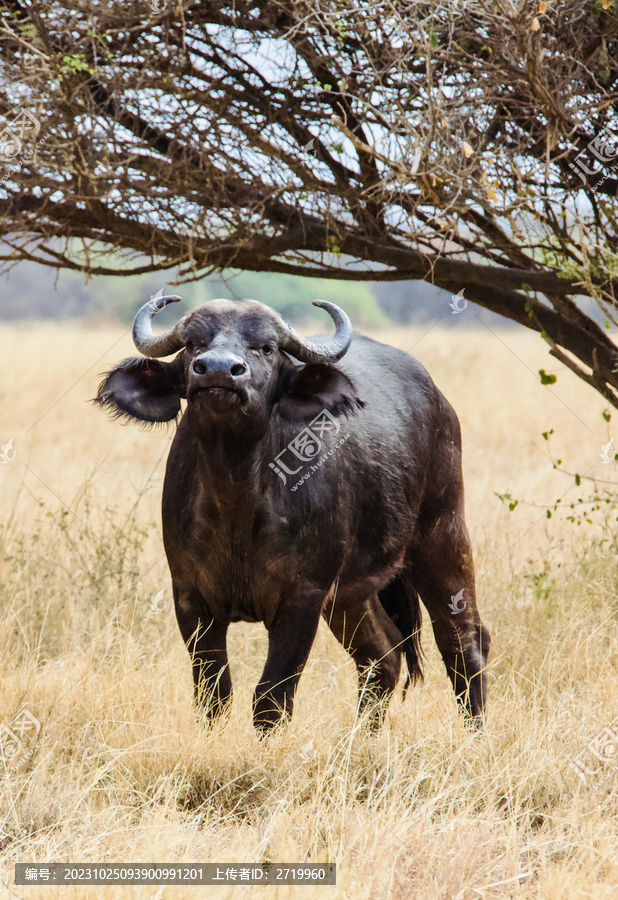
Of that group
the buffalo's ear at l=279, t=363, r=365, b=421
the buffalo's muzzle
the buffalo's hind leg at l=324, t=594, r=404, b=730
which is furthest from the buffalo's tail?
the buffalo's muzzle

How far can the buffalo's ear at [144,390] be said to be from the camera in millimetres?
4238

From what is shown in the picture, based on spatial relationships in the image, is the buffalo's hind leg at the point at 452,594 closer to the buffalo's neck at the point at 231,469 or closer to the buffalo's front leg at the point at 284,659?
the buffalo's front leg at the point at 284,659

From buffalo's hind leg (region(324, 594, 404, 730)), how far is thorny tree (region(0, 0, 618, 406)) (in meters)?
1.79

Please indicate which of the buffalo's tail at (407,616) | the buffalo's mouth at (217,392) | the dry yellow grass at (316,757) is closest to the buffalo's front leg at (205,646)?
the dry yellow grass at (316,757)

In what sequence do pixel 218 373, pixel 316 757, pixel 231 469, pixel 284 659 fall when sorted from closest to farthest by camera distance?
1. pixel 218 373
2. pixel 316 757
3. pixel 231 469
4. pixel 284 659

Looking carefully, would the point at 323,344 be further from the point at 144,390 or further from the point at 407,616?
the point at 407,616

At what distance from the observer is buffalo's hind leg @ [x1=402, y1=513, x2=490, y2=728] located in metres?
5.31

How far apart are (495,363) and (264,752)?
19.0 meters

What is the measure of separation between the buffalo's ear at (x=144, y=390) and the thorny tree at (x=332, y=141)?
1.24m

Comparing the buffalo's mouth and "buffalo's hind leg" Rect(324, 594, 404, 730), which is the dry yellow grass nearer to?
"buffalo's hind leg" Rect(324, 594, 404, 730)

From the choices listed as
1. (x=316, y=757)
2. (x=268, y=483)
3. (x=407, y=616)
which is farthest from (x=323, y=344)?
(x=407, y=616)

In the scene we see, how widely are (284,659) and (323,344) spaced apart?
4.41 feet

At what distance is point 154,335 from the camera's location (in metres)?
4.15

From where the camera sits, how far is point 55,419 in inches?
636
